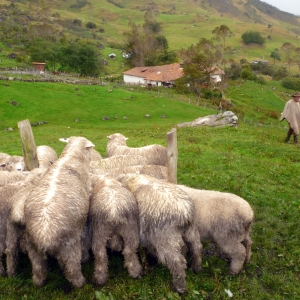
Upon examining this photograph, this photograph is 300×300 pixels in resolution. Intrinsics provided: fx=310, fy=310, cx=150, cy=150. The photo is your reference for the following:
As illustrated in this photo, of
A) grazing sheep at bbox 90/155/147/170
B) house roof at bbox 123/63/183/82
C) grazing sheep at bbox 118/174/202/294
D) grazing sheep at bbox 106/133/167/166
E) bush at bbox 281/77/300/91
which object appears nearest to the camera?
grazing sheep at bbox 118/174/202/294

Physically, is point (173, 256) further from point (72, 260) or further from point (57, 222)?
point (57, 222)

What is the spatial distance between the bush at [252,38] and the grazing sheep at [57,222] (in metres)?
137

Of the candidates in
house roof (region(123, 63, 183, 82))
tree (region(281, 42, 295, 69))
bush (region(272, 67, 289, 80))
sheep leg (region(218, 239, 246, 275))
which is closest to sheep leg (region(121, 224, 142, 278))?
sheep leg (region(218, 239, 246, 275))

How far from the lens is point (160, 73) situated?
59031mm

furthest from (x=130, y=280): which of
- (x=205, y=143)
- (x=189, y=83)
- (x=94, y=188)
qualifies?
(x=189, y=83)

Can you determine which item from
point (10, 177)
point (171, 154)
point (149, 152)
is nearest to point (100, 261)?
point (171, 154)

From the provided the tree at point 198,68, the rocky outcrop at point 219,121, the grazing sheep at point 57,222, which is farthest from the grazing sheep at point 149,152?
the tree at point 198,68

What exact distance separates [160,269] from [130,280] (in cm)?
72

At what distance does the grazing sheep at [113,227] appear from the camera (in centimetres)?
602

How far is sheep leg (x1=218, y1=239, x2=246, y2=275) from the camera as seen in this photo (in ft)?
21.1

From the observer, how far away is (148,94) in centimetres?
4453

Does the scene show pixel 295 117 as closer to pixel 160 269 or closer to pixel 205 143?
pixel 205 143

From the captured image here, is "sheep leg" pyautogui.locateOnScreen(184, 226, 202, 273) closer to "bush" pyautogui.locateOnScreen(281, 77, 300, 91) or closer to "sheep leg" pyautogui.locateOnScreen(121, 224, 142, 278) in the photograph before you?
"sheep leg" pyautogui.locateOnScreen(121, 224, 142, 278)

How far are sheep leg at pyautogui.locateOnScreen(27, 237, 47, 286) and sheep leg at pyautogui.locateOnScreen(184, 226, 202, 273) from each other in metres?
2.78
